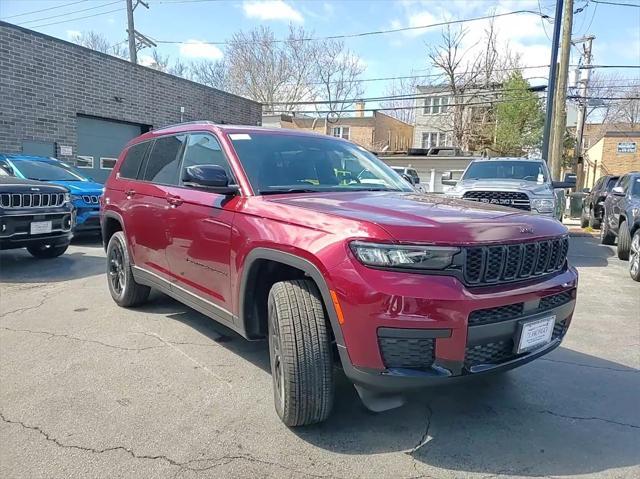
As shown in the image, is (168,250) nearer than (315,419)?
No

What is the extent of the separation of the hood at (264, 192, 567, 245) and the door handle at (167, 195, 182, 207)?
44.2 inches

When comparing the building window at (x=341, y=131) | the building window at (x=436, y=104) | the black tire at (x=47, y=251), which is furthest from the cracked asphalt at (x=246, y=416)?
the building window at (x=341, y=131)

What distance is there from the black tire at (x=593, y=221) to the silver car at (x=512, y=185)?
17.2 ft

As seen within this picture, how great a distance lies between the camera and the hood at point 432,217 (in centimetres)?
251

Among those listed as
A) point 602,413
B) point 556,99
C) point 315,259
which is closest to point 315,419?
point 315,259

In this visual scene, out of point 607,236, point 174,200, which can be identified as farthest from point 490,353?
point 607,236

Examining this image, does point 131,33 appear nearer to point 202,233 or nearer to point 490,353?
point 202,233

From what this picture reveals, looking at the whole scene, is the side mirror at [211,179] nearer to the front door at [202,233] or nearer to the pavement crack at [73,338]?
the front door at [202,233]

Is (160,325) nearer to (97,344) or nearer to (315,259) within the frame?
(97,344)

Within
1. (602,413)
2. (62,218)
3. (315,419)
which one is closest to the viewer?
(315,419)

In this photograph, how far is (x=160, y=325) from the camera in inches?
191

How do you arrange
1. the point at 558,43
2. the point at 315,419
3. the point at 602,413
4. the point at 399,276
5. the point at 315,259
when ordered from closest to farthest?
the point at 399,276 → the point at 315,259 → the point at 315,419 → the point at 602,413 → the point at 558,43

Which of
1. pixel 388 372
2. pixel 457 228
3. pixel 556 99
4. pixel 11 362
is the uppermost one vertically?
pixel 556 99

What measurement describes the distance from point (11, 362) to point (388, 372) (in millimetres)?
3130
